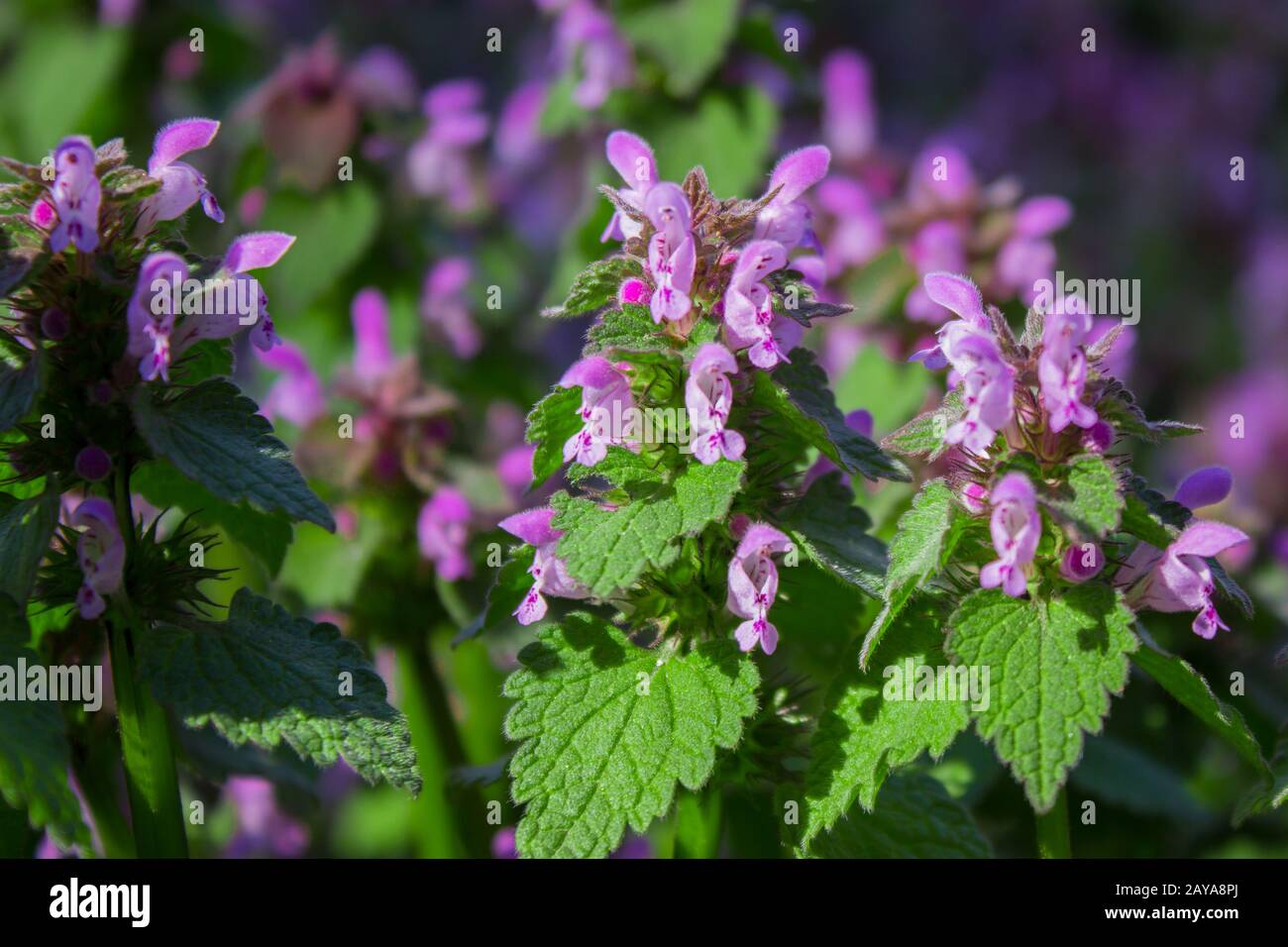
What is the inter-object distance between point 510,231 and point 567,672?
3443 mm

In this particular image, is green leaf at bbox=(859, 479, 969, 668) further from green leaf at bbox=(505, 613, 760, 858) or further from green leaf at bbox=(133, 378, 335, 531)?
green leaf at bbox=(133, 378, 335, 531)

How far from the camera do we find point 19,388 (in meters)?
2.09

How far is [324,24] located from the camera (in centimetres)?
888

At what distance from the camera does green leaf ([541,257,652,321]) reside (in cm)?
234

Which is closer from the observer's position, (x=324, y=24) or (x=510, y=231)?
(x=510, y=231)

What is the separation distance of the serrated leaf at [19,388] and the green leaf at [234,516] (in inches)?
15.1

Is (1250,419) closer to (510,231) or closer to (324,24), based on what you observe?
(510,231)

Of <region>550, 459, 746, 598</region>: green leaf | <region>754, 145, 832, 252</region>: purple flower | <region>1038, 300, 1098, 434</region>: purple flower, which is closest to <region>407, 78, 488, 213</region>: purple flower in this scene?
<region>754, 145, 832, 252</region>: purple flower

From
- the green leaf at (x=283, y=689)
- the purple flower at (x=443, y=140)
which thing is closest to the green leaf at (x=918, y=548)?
the green leaf at (x=283, y=689)

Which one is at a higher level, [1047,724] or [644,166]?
[644,166]

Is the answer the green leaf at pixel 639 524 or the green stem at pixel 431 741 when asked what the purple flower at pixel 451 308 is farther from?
the green leaf at pixel 639 524

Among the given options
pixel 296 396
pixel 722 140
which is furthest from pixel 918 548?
pixel 722 140

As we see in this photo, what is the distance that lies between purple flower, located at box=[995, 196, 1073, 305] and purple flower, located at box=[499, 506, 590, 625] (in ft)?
5.76
